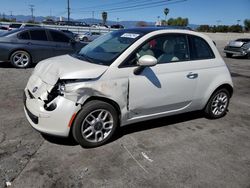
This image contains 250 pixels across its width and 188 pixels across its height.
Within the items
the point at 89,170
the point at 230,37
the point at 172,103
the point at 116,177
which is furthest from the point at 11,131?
the point at 230,37

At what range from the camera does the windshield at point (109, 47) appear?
4.03m

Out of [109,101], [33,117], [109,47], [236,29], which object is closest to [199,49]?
[109,47]

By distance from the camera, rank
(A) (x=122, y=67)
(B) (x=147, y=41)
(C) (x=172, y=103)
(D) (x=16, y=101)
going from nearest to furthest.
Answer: (A) (x=122, y=67)
(B) (x=147, y=41)
(C) (x=172, y=103)
(D) (x=16, y=101)

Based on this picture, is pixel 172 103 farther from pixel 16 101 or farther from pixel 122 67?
pixel 16 101

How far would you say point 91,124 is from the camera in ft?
12.5

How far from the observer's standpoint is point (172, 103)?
448cm

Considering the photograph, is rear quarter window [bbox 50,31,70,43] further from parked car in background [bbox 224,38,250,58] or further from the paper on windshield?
parked car in background [bbox 224,38,250,58]

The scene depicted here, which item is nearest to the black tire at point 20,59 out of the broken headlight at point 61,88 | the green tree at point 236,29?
the broken headlight at point 61,88

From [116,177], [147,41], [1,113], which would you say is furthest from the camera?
[1,113]

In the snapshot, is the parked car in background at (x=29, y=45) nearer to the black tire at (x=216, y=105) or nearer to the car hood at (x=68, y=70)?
the car hood at (x=68, y=70)

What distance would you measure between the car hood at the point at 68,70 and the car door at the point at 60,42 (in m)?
6.05

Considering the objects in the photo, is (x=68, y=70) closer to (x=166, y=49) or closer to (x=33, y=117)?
(x=33, y=117)

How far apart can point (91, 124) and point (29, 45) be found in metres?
6.91

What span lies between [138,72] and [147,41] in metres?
0.55
